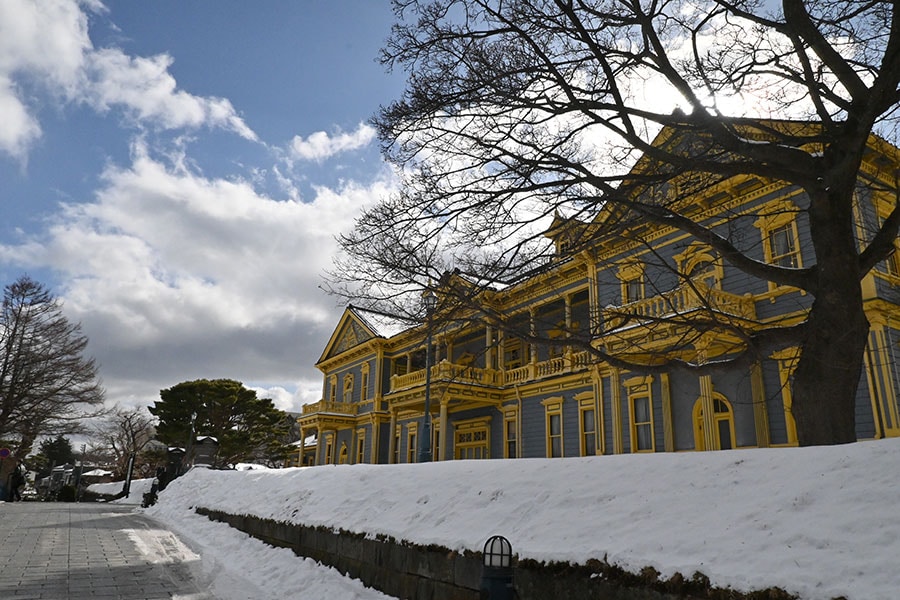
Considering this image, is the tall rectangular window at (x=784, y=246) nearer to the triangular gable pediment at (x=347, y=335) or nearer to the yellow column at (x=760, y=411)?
the yellow column at (x=760, y=411)

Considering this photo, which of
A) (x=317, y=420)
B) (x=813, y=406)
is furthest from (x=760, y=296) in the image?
(x=317, y=420)

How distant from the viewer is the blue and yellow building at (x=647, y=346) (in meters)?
9.48

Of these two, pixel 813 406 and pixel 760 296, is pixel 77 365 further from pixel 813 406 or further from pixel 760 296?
pixel 813 406

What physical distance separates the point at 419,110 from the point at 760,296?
11965mm

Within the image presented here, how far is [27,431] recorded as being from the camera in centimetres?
3369

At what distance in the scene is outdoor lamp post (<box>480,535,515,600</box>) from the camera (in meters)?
4.86

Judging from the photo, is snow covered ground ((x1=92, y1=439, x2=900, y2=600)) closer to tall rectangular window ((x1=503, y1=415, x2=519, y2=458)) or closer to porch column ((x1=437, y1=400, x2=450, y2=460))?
porch column ((x1=437, y1=400, x2=450, y2=460))

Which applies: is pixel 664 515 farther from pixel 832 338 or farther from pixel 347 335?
pixel 347 335

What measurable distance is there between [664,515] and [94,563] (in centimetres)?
875

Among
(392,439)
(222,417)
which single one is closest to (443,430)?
(392,439)

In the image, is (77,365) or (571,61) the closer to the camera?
(571,61)

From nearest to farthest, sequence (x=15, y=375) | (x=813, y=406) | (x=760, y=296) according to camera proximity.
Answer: (x=813, y=406) < (x=760, y=296) < (x=15, y=375)

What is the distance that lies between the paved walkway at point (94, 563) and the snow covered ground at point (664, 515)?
85cm

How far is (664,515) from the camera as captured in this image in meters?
5.25
